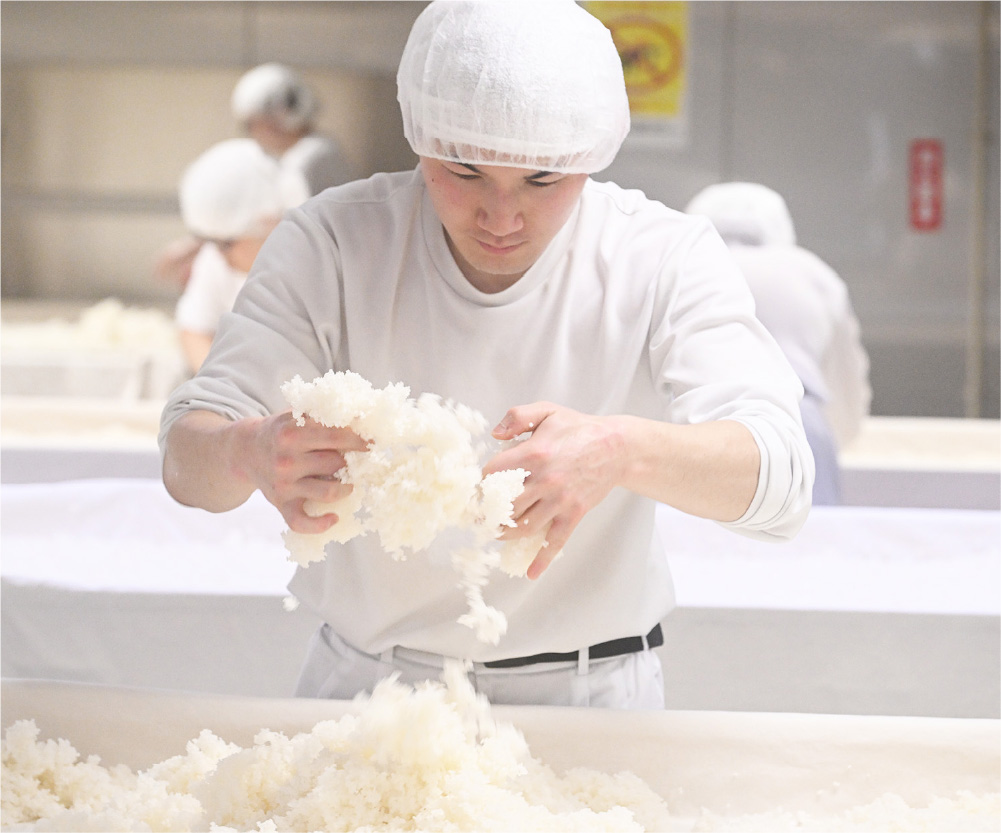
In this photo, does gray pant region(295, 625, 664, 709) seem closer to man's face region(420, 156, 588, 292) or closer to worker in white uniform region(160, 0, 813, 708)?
worker in white uniform region(160, 0, 813, 708)

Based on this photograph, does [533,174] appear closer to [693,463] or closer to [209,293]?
[693,463]

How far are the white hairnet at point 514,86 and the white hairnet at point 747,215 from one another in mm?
1472

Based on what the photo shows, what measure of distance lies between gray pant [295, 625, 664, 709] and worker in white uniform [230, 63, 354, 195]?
271cm

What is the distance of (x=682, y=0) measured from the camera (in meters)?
4.20

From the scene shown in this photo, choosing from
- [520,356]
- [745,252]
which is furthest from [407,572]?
[745,252]

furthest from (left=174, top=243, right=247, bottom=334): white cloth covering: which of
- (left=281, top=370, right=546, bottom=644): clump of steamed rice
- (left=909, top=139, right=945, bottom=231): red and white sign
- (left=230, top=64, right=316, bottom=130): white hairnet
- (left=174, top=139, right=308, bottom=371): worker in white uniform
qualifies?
(left=909, top=139, right=945, bottom=231): red and white sign

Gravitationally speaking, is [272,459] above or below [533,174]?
below

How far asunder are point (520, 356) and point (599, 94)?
264 millimetres

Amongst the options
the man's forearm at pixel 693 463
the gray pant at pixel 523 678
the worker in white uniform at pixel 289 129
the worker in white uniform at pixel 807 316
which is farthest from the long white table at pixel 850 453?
the man's forearm at pixel 693 463

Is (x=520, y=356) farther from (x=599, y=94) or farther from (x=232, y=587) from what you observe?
(x=232, y=587)

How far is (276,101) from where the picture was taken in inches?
151

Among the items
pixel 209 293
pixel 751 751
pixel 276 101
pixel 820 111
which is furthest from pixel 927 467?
pixel 276 101

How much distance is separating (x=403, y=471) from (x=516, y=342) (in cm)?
25

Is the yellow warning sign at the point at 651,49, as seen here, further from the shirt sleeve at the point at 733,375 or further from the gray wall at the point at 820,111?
the shirt sleeve at the point at 733,375
